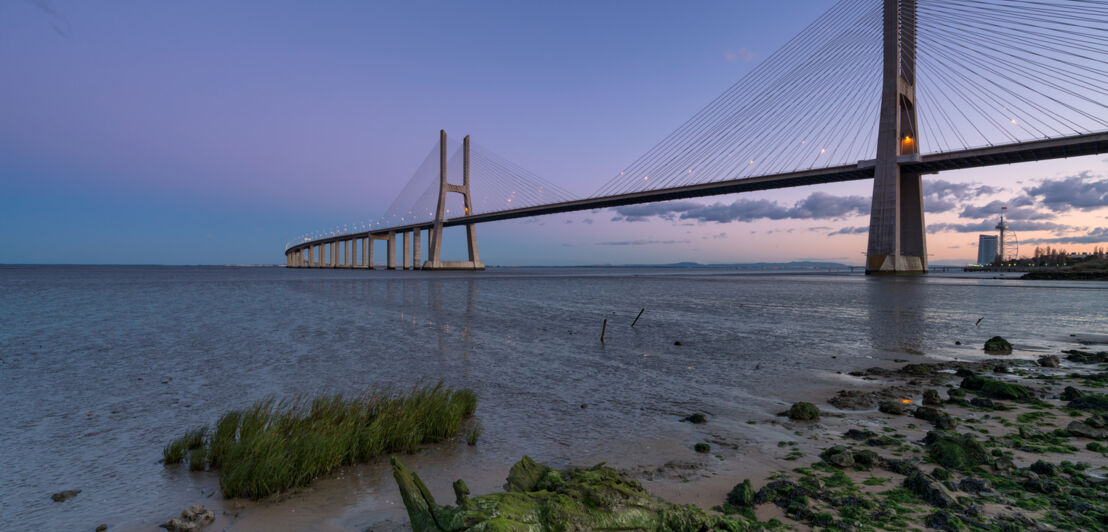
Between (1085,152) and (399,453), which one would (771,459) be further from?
(1085,152)

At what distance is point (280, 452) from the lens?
16.8ft

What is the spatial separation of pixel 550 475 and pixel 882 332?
1765 cm

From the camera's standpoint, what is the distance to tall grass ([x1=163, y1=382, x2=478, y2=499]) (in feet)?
16.1

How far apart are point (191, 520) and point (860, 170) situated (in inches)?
2714

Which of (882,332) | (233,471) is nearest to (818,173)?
(882,332)

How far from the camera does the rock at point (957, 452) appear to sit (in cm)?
512

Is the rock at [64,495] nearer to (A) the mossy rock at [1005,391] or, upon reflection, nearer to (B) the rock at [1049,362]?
(A) the mossy rock at [1005,391]

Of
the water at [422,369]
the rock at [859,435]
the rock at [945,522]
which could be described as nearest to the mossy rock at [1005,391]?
the water at [422,369]

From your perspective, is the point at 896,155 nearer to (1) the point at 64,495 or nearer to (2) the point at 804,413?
(2) the point at 804,413

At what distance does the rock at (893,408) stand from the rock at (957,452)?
1.77m

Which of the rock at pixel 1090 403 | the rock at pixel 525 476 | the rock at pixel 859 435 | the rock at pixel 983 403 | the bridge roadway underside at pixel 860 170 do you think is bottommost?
the rock at pixel 859 435

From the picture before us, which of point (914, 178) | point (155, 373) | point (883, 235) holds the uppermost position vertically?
point (914, 178)

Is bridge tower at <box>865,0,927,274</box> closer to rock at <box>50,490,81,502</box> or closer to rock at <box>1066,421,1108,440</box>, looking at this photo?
rock at <box>1066,421,1108,440</box>

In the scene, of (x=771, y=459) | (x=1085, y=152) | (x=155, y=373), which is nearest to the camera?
(x=771, y=459)
